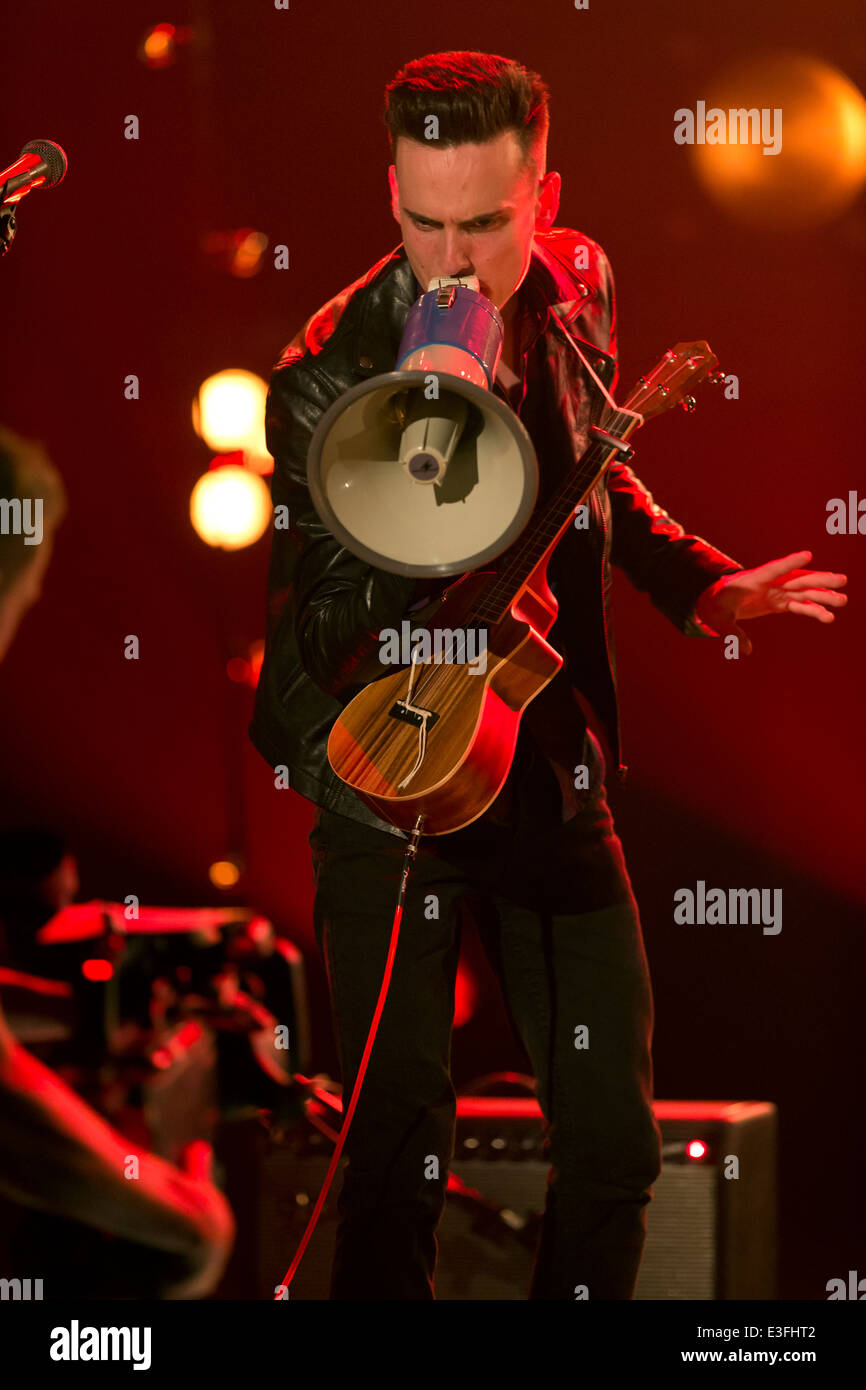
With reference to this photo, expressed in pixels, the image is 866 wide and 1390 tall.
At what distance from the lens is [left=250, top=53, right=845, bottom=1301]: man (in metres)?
1.97

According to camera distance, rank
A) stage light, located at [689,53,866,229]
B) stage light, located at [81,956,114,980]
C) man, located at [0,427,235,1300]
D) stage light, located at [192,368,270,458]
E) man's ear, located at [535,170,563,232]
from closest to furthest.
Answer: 1. man's ear, located at [535,170,563,232]
2. man, located at [0,427,235,1300]
3. stage light, located at [689,53,866,229]
4. stage light, located at [81,956,114,980]
5. stage light, located at [192,368,270,458]

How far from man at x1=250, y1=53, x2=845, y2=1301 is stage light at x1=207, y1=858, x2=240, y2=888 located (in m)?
0.70

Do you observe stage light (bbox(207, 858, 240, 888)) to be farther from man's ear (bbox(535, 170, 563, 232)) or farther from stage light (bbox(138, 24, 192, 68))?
stage light (bbox(138, 24, 192, 68))

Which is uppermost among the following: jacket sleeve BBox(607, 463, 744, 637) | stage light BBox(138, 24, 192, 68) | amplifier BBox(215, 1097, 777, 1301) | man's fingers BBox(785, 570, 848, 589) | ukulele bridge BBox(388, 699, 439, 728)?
stage light BBox(138, 24, 192, 68)

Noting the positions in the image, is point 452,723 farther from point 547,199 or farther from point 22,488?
point 22,488

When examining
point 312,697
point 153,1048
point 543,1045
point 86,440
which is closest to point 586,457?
point 312,697

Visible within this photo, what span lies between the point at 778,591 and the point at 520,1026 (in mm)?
797

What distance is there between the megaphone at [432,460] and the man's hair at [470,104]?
0.93 feet

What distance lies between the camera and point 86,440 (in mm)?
2740

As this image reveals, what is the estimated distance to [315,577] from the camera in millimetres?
1995

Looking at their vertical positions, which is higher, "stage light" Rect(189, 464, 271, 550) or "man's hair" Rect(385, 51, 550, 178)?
"man's hair" Rect(385, 51, 550, 178)

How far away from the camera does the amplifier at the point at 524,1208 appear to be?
227 centimetres

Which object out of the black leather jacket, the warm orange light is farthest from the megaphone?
the warm orange light

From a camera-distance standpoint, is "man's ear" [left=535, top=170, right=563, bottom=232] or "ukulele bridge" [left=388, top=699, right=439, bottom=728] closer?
"ukulele bridge" [left=388, top=699, right=439, bottom=728]
